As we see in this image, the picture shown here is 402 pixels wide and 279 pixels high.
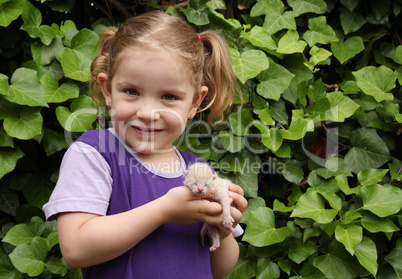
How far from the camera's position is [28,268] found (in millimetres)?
1396

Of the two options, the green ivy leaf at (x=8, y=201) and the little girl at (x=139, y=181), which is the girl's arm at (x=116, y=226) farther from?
the green ivy leaf at (x=8, y=201)

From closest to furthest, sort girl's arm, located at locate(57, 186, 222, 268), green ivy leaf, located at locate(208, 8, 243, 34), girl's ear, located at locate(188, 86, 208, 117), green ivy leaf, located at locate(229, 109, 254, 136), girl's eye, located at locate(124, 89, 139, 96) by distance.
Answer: girl's arm, located at locate(57, 186, 222, 268) < girl's eye, located at locate(124, 89, 139, 96) < girl's ear, located at locate(188, 86, 208, 117) < green ivy leaf, located at locate(229, 109, 254, 136) < green ivy leaf, located at locate(208, 8, 243, 34)

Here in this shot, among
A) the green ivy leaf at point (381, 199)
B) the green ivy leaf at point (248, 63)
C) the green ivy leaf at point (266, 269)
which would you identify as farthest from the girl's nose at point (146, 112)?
the green ivy leaf at point (381, 199)

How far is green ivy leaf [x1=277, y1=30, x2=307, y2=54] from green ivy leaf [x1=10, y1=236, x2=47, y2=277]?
1220 millimetres

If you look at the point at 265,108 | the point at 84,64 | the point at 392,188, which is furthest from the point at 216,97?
the point at 392,188

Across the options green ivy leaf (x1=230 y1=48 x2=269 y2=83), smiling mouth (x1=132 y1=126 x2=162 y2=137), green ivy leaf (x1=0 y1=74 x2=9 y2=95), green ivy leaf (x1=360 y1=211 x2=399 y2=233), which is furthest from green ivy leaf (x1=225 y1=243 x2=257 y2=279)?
green ivy leaf (x1=0 y1=74 x2=9 y2=95)

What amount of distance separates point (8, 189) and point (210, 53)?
39.8 inches

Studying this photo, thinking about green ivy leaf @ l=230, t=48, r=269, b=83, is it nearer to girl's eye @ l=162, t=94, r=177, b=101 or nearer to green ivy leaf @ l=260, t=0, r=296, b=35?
green ivy leaf @ l=260, t=0, r=296, b=35

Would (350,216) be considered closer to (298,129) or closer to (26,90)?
(298,129)

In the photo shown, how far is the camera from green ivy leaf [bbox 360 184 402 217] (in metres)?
1.41

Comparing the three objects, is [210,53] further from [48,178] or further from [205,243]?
[48,178]

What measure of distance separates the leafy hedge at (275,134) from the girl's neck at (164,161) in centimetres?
53

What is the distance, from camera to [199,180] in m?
0.80

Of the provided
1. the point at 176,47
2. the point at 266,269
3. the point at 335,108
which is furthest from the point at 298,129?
the point at 176,47
